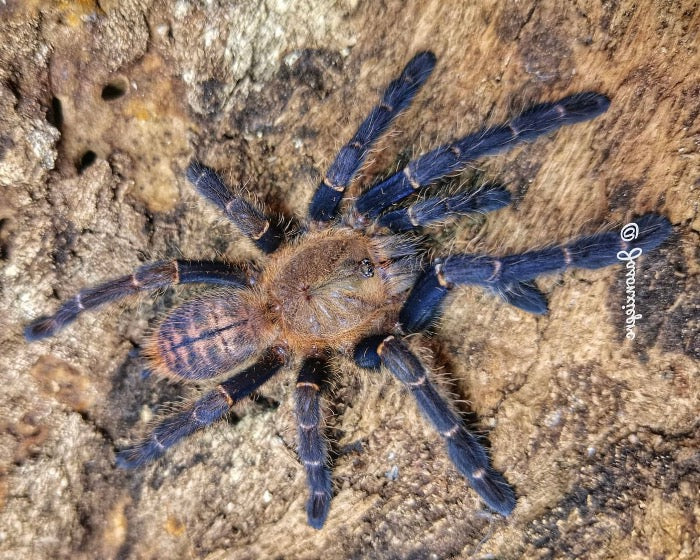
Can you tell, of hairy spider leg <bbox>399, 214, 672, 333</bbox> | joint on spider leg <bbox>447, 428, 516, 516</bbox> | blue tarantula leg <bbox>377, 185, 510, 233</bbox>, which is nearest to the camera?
hairy spider leg <bbox>399, 214, 672, 333</bbox>

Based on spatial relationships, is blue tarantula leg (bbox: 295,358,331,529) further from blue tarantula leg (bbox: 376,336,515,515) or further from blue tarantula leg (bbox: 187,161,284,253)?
blue tarantula leg (bbox: 187,161,284,253)

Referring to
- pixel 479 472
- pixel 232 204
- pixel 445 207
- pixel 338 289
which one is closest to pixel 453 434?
pixel 479 472

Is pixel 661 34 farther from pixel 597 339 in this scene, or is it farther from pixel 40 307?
pixel 40 307

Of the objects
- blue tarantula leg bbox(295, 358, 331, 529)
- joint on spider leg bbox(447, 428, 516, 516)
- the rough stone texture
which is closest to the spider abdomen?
the rough stone texture

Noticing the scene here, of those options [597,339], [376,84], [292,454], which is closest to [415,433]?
[292,454]

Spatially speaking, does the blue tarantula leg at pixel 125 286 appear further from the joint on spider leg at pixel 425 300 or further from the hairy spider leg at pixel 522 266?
the hairy spider leg at pixel 522 266

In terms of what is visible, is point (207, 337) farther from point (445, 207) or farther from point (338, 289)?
point (445, 207)
